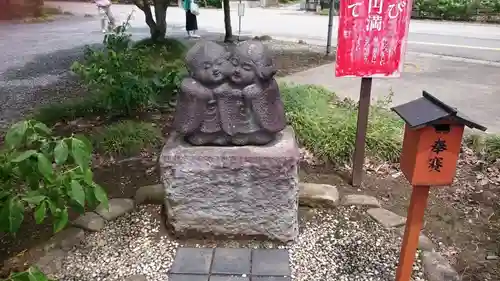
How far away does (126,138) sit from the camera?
4414 millimetres

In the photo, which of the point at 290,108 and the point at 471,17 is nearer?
the point at 290,108

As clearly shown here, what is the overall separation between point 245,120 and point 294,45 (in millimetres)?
8553

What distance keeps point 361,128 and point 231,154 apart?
1274 millimetres

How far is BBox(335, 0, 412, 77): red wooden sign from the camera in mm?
3146

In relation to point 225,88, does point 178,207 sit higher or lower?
lower

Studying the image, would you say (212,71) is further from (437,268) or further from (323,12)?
(323,12)

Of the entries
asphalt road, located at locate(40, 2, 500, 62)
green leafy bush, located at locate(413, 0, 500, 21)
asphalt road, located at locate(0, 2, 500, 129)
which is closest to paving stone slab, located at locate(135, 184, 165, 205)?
asphalt road, located at locate(0, 2, 500, 129)

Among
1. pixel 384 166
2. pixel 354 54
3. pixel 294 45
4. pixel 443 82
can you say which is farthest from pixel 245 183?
pixel 294 45

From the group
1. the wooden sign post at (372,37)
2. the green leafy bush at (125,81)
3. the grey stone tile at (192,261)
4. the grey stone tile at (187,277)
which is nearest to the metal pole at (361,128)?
the wooden sign post at (372,37)

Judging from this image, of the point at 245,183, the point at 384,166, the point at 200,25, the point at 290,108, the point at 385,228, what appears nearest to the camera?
the point at 245,183

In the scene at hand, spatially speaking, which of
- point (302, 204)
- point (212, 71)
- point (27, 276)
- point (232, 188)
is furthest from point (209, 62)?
point (27, 276)

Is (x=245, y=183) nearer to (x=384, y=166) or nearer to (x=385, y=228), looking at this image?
(x=385, y=228)

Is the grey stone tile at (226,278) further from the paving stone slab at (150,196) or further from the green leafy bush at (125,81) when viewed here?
the green leafy bush at (125,81)

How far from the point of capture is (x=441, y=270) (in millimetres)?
2648
